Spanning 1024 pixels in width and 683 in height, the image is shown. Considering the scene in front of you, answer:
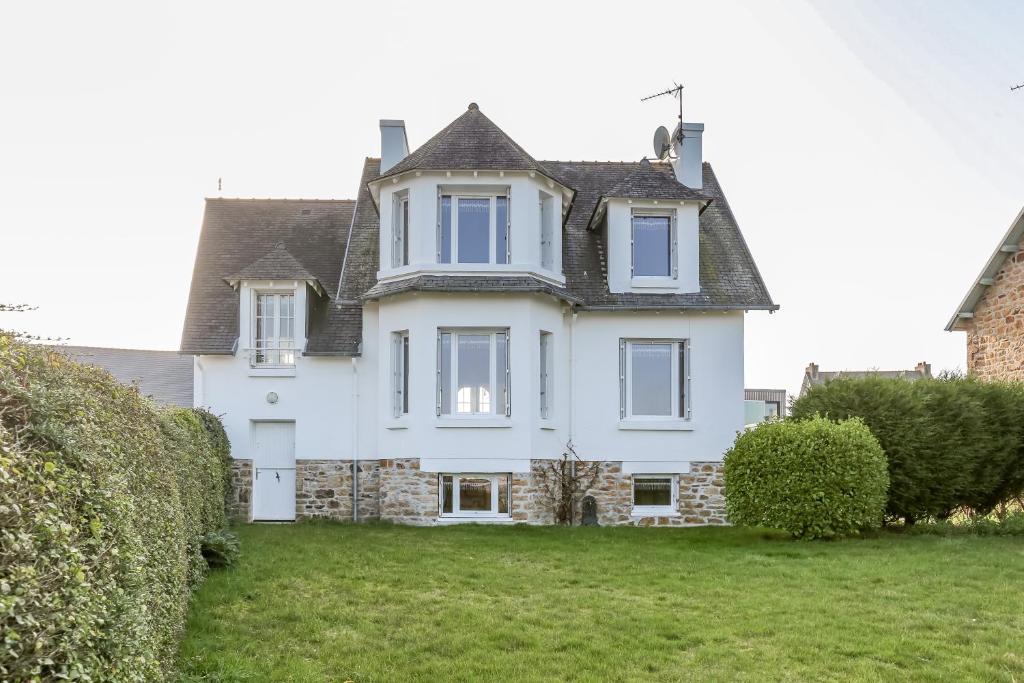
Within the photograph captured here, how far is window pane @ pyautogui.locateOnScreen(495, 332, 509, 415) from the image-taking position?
16250 mm

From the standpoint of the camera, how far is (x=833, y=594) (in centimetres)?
920

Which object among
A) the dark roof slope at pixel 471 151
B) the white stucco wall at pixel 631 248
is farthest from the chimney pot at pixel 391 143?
the white stucco wall at pixel 631 248

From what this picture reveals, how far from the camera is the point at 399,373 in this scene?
1691 cm

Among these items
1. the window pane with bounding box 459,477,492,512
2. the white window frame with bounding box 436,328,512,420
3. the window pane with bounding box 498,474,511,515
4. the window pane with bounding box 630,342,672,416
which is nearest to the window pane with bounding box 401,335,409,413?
the white window frame with bounding box 436,328,512,420

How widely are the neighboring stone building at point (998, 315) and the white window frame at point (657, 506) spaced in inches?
268

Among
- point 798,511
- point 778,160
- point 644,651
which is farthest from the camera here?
point 778,160

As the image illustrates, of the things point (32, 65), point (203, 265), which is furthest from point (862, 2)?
point (203, 265)

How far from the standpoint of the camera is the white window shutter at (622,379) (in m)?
17.4

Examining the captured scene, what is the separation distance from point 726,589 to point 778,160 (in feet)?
30.2

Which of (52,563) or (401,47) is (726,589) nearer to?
(52,563)

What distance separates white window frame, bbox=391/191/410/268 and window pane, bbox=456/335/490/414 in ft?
7.03

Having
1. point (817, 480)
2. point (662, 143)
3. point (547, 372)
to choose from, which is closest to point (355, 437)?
point (547, 372)

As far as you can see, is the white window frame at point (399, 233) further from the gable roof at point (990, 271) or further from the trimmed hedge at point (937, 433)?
the gable roof at point (990, 271)

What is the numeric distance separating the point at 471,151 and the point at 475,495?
6836 millimetres
